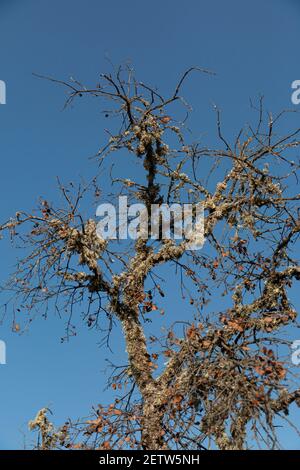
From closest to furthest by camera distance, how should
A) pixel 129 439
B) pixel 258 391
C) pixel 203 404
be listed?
pixel 258 391
pixel 203 404
pixel 129 439

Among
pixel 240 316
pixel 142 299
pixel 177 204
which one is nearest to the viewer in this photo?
pixel 240 316

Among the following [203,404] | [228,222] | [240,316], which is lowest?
[203,404]

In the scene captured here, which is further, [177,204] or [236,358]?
[177,204]

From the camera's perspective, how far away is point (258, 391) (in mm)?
A: 5129

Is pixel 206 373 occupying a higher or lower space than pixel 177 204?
lower

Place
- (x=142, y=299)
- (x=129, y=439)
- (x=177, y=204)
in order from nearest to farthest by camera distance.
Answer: (x=129, y=439)
(x=142, y=299)
(x=177, y=204)

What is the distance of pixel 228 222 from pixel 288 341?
6.55 feet

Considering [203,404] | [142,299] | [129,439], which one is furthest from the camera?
[142,299]

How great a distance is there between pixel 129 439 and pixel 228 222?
2.75 meters
